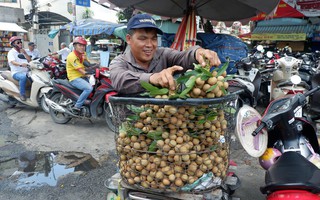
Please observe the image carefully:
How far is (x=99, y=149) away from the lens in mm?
4312

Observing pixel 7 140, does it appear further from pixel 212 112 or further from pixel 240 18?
pixel 240 18

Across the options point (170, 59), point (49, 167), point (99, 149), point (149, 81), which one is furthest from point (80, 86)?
point (149, 81)

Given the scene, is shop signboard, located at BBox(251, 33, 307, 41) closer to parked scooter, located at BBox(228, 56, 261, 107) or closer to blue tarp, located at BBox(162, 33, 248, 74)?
blue tarp, located at BBox(162, 33, 248, 74)

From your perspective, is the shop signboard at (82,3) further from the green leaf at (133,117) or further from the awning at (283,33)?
the green leaf at (133,117)

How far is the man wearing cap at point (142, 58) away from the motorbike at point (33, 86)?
4409mm

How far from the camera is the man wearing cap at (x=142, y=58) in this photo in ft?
5.66

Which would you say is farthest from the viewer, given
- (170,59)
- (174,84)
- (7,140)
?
(7,140)

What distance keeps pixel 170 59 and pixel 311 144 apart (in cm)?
145

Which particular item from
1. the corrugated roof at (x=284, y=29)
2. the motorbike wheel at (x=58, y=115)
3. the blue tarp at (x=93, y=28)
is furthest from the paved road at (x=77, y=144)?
the corrugated roof at (x=284, y=29)

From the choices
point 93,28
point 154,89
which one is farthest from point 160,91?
point 93,28

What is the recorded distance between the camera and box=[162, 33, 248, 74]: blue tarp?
5.82 meters

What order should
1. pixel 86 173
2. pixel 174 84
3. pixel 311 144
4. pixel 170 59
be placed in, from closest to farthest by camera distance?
pixel 174 84 < pixel 170 59 < pixel 311 144 < pixel 86 173

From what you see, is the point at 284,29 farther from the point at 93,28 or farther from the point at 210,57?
the point at 210,57

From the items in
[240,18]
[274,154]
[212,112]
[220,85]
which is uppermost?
[240,18]
